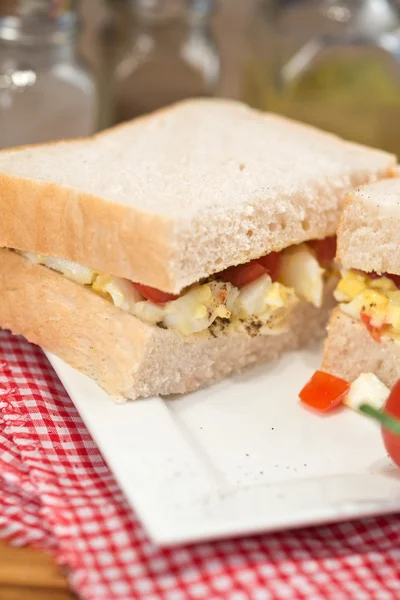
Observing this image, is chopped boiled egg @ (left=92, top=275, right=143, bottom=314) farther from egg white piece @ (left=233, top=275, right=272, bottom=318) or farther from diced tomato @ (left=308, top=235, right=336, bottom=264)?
diced tomato @ (left=308, top=235, right=336, bottom=264)

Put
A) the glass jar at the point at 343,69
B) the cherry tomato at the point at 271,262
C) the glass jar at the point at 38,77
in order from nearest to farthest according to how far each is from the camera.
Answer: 1. the cherry tomato at the point at 271,262
2. the glass jar at the point at 38,77
3. the glass jar at the point at 343,69

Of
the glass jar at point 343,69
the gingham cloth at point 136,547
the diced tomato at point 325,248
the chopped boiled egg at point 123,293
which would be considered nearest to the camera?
the gingham cloth at point 136,547

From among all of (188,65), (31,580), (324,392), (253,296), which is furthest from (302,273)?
(188,65)

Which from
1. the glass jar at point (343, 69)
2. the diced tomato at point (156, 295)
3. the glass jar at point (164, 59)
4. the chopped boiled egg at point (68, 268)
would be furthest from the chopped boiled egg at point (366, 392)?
the glass jar at point (164, 59)

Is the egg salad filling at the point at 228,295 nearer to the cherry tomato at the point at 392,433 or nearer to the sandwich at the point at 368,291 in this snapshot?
the sandwich at the point at 368,291

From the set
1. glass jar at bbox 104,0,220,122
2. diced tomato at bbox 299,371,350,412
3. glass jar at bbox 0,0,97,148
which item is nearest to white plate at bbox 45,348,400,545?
diced tomato at bbox 299,371,350,412

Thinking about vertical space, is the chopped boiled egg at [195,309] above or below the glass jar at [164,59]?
below

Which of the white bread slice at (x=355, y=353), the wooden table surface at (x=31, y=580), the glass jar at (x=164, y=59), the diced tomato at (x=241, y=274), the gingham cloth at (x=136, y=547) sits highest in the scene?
the glass jar at (x=164, y=59)
